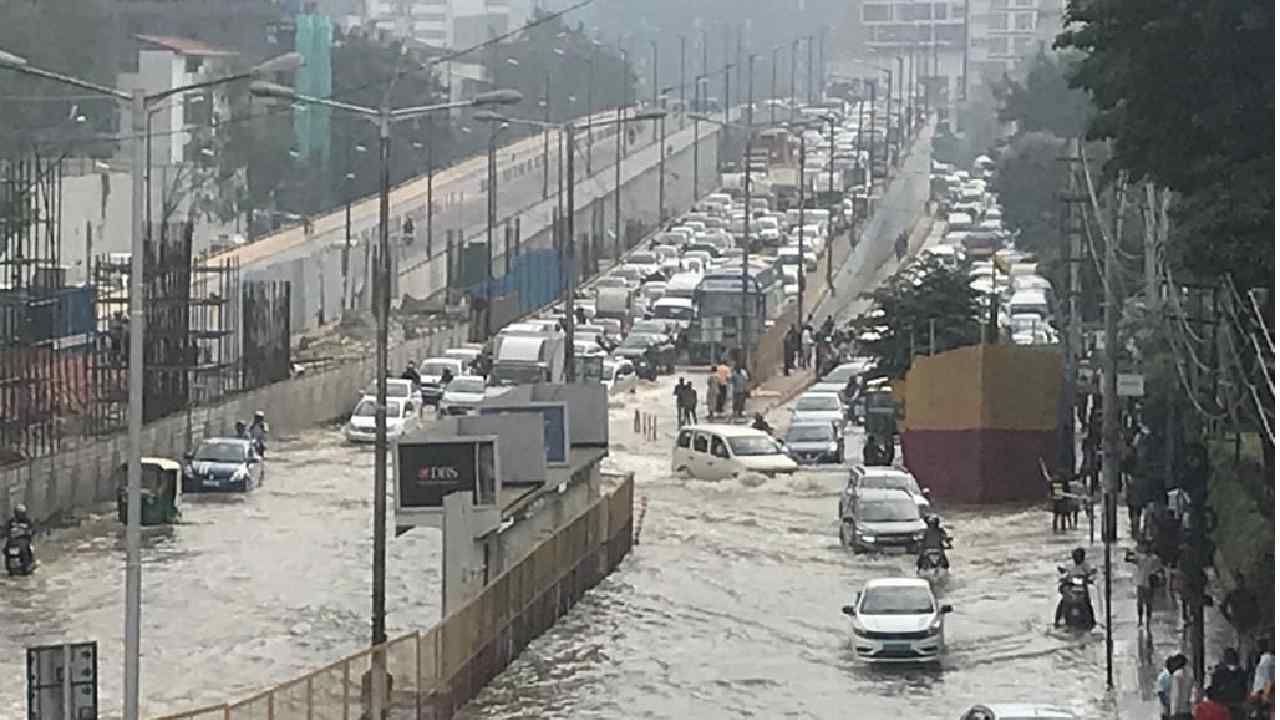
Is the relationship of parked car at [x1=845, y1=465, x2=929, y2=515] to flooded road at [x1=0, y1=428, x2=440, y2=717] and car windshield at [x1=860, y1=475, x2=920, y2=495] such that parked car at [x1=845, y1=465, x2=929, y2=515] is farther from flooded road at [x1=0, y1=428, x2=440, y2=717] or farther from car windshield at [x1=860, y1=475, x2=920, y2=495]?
flooded road at [x1=0, y1=428, x2=440, y2=717]

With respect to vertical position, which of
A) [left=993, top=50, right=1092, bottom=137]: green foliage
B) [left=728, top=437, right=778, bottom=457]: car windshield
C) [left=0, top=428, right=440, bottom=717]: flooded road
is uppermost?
[left=993, top=50, right=1092, bottom=137]: green foliage

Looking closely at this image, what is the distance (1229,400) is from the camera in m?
31.9

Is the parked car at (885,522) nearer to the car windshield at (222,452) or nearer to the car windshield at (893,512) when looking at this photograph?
the car windshield at (893,512)

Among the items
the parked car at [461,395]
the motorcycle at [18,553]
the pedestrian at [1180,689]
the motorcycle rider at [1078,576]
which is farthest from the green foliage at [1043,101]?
the pedestrian at [1180,689]

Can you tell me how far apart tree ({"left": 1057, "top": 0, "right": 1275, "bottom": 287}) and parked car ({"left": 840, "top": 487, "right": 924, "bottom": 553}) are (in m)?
14.3

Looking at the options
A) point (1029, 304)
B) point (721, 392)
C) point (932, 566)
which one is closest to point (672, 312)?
point (1029, 304)

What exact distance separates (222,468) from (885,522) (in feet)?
41.3

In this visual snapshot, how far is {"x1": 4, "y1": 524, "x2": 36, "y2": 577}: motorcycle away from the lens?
3716 centimetres

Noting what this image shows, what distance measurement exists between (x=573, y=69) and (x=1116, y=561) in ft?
440

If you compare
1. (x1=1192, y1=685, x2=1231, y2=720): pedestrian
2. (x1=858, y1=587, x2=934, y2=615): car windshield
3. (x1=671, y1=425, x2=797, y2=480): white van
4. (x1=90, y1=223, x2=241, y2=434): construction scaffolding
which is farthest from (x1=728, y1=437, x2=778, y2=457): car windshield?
(x1=1192, y1=685, x2=1231, y2=720): pedestrian

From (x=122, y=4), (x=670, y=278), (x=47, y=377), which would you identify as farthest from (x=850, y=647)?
(x=122, y=4)

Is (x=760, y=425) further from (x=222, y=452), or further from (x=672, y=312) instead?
(x=672, y=312)

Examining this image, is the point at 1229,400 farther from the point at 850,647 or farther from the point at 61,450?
the point at 61,450

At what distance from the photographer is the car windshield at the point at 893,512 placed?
3953cm
